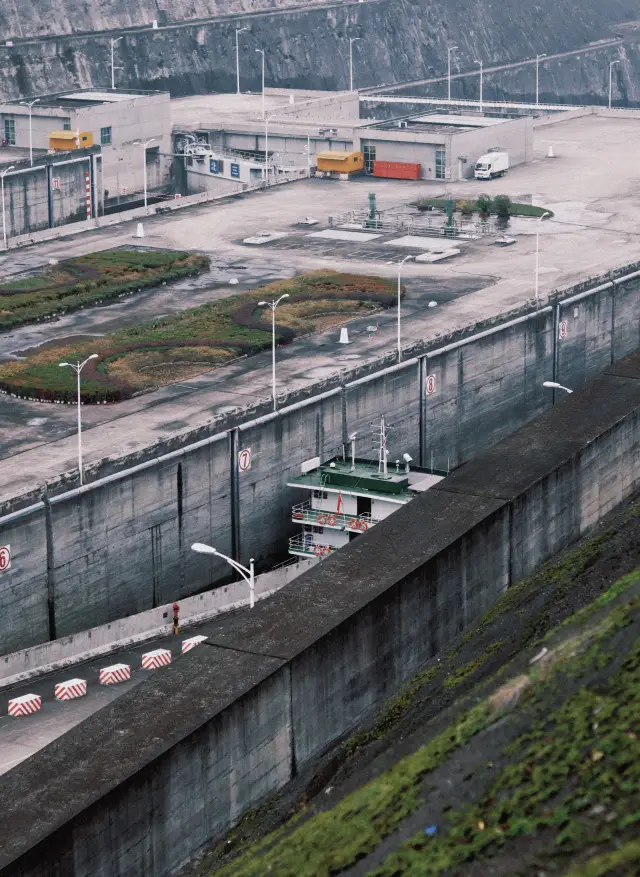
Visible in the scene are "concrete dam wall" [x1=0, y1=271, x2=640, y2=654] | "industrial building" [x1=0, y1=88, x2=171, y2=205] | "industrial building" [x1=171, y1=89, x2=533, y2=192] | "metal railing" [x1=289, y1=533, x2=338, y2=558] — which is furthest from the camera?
"industrial building" [x1=0, y1=88, x2=171, y2=205]

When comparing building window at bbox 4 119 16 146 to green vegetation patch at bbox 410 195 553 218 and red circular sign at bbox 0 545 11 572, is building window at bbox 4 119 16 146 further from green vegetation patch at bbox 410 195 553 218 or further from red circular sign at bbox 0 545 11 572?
red circular sign at bbox 0 545 11 572

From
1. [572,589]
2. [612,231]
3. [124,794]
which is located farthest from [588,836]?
[612,231]

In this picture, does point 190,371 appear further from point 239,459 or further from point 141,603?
point 141,603

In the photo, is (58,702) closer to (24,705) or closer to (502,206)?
(24,705)

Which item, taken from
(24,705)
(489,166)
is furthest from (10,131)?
(24,705)

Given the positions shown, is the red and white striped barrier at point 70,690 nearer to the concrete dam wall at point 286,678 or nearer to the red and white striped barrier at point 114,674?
the red and white striped barrier at point 114,674

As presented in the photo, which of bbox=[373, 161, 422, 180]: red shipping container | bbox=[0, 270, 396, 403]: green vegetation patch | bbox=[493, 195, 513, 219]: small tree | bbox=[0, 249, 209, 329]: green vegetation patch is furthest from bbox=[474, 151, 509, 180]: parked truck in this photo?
bbox=[0, 270, 396, 403]: green vegetation patch

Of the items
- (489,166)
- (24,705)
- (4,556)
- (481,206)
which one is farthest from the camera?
(489,166)
